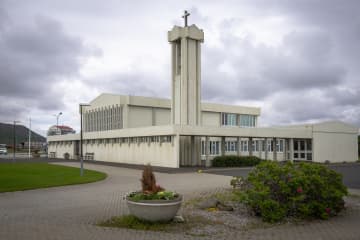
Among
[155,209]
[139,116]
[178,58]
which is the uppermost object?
[178,58]

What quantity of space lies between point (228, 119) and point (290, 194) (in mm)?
47176

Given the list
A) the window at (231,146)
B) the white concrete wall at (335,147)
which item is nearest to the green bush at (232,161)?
→ the white concrete wall at (335,147)

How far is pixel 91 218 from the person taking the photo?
9.52 metres

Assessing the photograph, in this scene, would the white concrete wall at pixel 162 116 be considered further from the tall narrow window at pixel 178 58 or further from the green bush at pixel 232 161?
the green bush at pixel 232 161

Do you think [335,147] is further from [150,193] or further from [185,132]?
[150,193]

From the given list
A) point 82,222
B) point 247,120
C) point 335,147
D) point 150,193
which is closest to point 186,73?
point 335,147

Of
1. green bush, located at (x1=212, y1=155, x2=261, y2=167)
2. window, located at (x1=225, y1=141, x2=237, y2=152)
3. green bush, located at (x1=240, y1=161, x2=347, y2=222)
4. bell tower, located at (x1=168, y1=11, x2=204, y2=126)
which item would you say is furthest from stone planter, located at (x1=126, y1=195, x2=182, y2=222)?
window, located at (x1=225, y1=141, x2=237, y2=152)

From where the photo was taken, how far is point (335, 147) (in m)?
41.2

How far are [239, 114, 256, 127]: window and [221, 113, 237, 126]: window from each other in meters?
1.26

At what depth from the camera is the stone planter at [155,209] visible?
335 inches

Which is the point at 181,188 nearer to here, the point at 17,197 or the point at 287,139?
the point at 17,197

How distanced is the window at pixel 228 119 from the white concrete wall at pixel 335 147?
17917 millimetres

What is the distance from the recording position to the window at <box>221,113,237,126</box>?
55906mm

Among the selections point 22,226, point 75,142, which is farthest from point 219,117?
point 22,226
